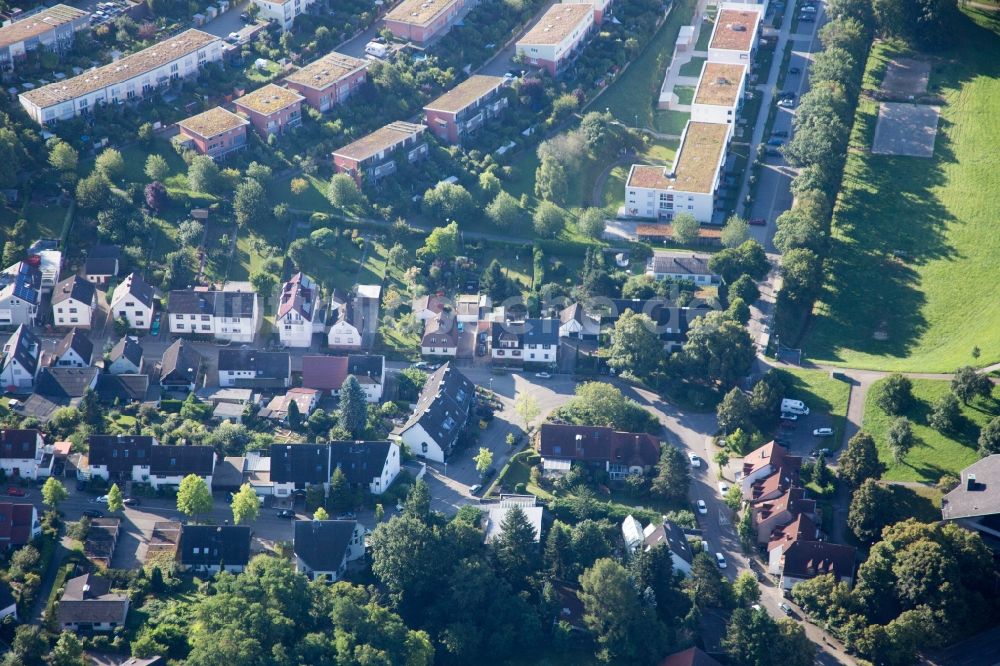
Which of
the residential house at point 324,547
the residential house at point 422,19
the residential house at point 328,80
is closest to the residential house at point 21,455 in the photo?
the residential house at point 324,547

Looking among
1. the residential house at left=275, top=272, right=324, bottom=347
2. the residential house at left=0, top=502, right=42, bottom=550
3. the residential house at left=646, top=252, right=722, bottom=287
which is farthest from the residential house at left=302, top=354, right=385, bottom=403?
the residential house at left=646, top=252, right=722, bottom=287

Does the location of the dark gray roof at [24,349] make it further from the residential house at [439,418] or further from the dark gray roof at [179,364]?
the residential house at [439,418]

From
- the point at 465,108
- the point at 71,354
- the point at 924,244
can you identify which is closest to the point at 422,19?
the point at 465,108

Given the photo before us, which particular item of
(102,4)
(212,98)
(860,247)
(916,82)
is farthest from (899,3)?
(102,4)

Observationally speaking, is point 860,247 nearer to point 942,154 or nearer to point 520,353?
point 942,154

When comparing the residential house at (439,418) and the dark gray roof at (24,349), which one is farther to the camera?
the dark gray roof at (24,349)
